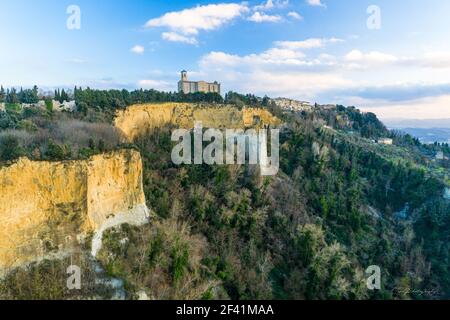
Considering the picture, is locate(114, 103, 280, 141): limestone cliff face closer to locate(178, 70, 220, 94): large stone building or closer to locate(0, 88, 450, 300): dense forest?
locate(0, 88, 450, 300): dense forest

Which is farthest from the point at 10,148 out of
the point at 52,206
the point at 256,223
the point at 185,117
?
the point at 185,117

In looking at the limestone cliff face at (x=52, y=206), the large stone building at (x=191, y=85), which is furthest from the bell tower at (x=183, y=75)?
the limestone cliff face at (x=52, y=206)

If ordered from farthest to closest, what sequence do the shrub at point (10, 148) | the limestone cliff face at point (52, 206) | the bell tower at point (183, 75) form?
the bell tower at point (183, 75), the shrub at point (10, 148), the limestone cliff face at point (52, 206)

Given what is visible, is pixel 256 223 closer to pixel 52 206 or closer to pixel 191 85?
pixel 52 206

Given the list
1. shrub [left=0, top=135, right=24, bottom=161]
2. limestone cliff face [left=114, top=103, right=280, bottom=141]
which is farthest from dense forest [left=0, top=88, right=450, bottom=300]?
limestone cliff face [left=114, top=103, right=280, bottom=141]

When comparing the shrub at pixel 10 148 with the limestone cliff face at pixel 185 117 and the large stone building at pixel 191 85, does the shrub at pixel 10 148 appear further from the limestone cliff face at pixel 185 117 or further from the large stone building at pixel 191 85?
the large stone building at pixel 191 85
